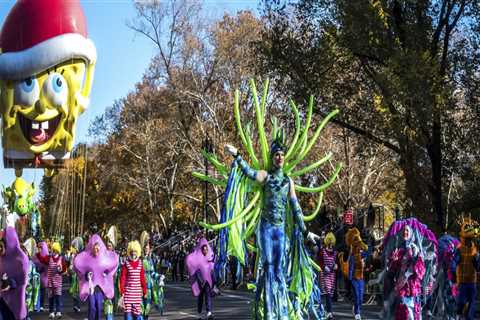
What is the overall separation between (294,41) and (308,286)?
48.2 ft

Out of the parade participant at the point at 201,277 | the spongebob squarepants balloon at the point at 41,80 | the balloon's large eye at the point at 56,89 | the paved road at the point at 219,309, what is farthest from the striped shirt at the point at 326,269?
the balloon's large eye at the point at 56,89

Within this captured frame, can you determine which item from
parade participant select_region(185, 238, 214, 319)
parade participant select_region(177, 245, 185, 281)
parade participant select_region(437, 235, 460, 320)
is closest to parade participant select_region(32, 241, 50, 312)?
parade participant select_region(185, 238, 214, 319)

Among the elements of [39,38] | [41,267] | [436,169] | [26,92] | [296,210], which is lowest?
[41,267]

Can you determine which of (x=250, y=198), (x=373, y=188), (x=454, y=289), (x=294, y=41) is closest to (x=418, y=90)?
(x=294, y=41)

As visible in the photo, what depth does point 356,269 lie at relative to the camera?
17.9 metres

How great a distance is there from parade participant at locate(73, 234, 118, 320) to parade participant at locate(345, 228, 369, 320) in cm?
492

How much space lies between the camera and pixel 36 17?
18266 millimetres

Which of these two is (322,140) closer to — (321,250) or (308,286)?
(321,250)

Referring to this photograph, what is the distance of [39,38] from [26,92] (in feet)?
3.90

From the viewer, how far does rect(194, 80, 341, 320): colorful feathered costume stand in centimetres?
1166

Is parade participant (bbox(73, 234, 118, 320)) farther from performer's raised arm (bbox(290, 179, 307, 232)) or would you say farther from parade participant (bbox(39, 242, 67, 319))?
performer's raised arm (bbox(290, 179, 307, 232))

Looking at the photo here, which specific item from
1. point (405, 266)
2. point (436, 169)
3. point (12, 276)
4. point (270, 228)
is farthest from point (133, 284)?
point (436, 169)

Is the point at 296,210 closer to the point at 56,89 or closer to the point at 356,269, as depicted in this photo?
the point at 356,269

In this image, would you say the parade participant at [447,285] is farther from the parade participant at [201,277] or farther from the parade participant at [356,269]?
the parade participant at [201,277]
